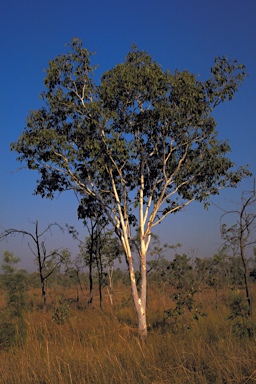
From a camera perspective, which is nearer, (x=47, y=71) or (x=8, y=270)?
(x=47, y=71)

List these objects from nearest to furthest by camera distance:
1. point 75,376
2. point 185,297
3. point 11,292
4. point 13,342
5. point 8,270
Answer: point 75,376
point 13,342
point 185,297
point 11,292
point 8,270

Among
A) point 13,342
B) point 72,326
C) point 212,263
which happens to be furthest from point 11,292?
point 212,263

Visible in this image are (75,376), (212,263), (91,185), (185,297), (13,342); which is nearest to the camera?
(75,376)

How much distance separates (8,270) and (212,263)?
15889 mm

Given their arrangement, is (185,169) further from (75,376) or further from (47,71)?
(75,376)

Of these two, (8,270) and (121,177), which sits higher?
(121,177)

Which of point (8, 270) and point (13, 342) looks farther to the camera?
point (8, 270)

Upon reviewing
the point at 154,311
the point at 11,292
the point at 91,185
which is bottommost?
the point at 154,311

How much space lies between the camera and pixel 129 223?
15.6 m

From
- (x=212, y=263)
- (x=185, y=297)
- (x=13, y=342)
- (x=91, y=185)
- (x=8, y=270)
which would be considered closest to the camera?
(x=13, y=342)

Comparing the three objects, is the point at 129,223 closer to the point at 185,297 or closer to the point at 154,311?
the point at 185,297

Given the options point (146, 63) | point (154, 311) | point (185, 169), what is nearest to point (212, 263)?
point (154, 311)

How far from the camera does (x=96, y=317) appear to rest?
17422mm

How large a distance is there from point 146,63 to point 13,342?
35.6ft
